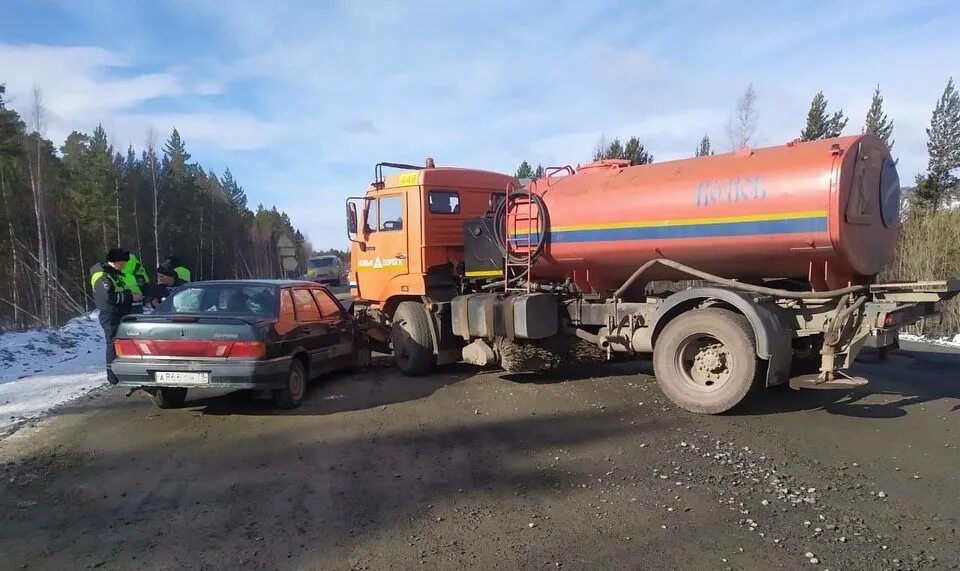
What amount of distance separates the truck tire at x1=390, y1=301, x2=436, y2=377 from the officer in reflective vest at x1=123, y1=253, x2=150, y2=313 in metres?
3.73

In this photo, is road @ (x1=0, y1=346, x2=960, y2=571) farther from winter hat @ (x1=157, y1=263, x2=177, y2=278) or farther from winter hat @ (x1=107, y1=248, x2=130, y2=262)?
winter hat @ (x1=157, y1=263, x2=177, y2=278)

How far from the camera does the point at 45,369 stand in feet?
31.6

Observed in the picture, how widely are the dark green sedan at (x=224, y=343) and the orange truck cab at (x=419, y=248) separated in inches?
71.9

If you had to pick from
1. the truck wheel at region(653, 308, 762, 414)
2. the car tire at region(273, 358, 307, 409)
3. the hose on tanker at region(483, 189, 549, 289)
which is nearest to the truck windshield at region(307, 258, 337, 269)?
the hose on tanker at region(483, 189, 549, 289)

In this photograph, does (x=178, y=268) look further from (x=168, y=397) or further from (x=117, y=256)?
(x=168, y=397)

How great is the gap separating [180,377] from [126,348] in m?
0.75

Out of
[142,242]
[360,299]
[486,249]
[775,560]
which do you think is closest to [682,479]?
[775,560]

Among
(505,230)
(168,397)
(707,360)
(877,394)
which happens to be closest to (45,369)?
(168,397)

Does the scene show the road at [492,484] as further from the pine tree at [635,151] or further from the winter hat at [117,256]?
the pine tree at [635,151]

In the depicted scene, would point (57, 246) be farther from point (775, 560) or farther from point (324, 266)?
point (775, 560)

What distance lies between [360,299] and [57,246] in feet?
107

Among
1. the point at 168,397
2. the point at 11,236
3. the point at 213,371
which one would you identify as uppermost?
the point at 11,236

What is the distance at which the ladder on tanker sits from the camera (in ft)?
27.0

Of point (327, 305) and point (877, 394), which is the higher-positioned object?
point (327, 305)
